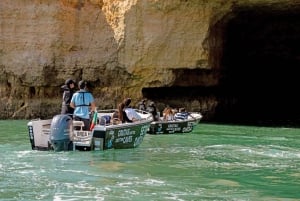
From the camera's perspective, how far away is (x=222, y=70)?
2873 cm

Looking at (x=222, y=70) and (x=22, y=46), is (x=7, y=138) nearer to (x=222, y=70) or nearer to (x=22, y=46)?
(x=22, y=46)

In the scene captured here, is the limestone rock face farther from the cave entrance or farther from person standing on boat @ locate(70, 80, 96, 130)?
person standing on boat @ locate(70, 80, 96, 130)

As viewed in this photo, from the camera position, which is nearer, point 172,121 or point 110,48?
point 172,121

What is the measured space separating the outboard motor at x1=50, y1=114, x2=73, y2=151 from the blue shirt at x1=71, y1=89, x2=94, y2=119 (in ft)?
1.16

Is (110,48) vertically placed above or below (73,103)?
above

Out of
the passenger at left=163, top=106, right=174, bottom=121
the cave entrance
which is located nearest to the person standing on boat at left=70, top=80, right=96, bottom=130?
the passenger at left=163, top=106, right=174, bottom=121

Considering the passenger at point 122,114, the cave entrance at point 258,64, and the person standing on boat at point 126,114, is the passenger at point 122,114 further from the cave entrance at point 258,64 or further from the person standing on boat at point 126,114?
the cave entrance at point 258,64

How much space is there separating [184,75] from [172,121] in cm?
702

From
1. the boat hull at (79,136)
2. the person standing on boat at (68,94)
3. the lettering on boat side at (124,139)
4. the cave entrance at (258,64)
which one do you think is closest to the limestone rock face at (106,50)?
the cave entrance at (258,64)

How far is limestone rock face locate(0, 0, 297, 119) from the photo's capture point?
25.8 meters

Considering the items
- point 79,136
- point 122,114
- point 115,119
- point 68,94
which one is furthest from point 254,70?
point 79,136

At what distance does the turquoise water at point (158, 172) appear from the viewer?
959cm

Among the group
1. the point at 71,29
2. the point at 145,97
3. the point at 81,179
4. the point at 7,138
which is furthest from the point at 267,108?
the point at 81,179

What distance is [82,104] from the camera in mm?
14555
